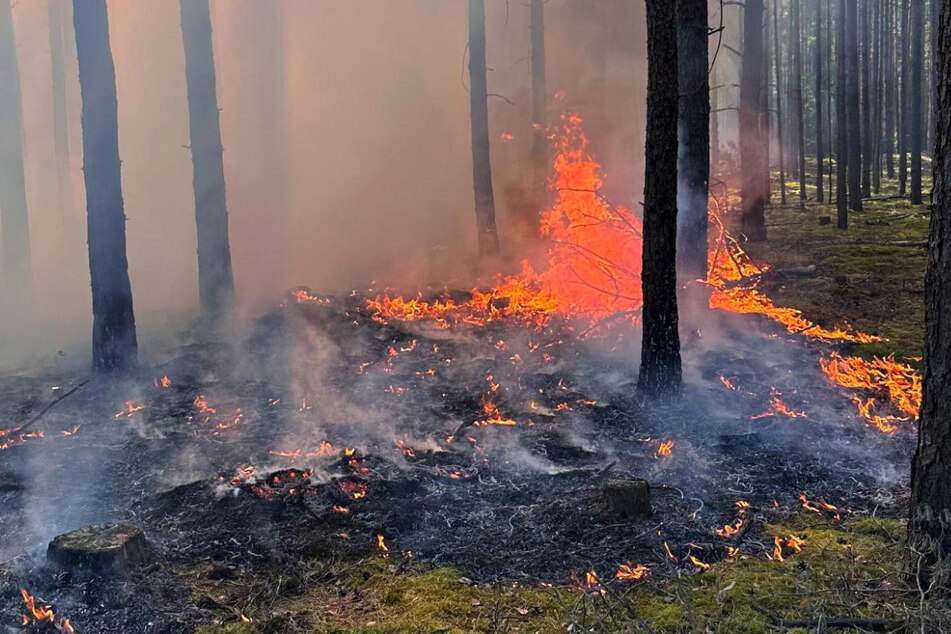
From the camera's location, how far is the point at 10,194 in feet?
66.7

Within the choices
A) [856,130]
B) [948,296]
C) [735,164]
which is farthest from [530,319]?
[735,164]

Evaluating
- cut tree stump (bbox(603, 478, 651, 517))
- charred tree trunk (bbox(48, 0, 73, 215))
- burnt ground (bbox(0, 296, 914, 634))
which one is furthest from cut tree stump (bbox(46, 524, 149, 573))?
charred tree trunk (bbox(48, 0, 73, 215))

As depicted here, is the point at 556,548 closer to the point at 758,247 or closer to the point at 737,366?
the point at 737,366

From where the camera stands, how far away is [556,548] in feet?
18.2

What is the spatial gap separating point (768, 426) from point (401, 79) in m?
24.7

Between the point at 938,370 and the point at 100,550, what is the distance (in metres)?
5.48

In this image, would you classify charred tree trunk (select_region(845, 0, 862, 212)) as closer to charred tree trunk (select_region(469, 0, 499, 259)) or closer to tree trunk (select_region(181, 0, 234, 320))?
charred tree trunk (select_region(469, 0, 499, 259))

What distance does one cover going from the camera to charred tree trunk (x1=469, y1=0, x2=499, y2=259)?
16969mm

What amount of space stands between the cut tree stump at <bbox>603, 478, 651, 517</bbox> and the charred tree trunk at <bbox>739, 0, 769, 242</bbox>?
1369 cm

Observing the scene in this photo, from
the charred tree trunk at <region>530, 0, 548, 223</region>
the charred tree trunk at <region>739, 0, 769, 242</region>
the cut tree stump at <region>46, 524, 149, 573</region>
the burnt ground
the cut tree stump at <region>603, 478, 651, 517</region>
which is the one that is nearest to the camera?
the cut tree stump at <region>46, 524, 149, 573</region>

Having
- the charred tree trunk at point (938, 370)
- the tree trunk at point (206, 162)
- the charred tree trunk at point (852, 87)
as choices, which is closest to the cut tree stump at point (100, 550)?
the charred tree trunk at point (938, 370)

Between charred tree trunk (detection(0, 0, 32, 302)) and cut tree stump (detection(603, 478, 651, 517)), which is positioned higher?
charred tree trunk (detection(0, 0, 32, 302))

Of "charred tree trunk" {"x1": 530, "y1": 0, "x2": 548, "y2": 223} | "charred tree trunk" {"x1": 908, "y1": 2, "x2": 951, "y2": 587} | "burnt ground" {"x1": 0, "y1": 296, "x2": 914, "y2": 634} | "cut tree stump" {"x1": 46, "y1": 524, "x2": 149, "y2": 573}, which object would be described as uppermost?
"charred tree trunk" {"x1": 530, "y1": 0, "x2": 548, "y2": 223}

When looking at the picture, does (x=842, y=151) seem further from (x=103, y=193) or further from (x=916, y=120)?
(x=103, y=193)
